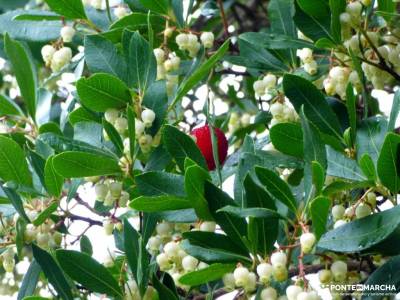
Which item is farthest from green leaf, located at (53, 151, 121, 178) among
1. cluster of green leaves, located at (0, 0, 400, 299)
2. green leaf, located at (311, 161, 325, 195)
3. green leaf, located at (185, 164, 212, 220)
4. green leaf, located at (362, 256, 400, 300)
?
green leaf, located at (362, 256, 400, 300)

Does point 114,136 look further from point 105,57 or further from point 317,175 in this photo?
point 317,175

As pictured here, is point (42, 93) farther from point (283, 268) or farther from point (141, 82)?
point (283, 268)

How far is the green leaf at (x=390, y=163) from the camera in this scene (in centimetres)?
133

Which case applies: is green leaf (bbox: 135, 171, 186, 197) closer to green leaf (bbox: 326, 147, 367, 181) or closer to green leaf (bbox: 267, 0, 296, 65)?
green leaf (bbox: 326, 147, 367, 181)

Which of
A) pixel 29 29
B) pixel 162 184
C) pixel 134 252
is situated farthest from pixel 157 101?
pixel 29 29

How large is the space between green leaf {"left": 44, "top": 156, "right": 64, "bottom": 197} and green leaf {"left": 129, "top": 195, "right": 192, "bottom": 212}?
247 mm

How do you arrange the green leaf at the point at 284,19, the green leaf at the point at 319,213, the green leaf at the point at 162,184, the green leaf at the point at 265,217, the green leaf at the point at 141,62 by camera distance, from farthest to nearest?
the green leaf at the point at 284,19 < the green leaf at the point at 141,62 < the green leaf at the point at 162,184 < the green leaf at the point at 265,217 < the green leaf at the point at 319,213

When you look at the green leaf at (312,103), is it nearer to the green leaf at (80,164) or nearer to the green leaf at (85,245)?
the green leaf at (80,164)

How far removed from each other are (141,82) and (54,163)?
246 millimetres

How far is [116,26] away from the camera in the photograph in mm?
1780

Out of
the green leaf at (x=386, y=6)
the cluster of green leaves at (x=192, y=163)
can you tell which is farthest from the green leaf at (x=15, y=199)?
the green leaf at (x=386, y=6)

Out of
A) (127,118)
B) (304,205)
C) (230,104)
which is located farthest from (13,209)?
(230,104)

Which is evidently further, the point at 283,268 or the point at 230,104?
the point at 230,104

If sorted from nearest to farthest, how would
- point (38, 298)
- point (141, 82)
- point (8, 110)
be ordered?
point (38, 298) → point (141, 82) → point (8, 110)
